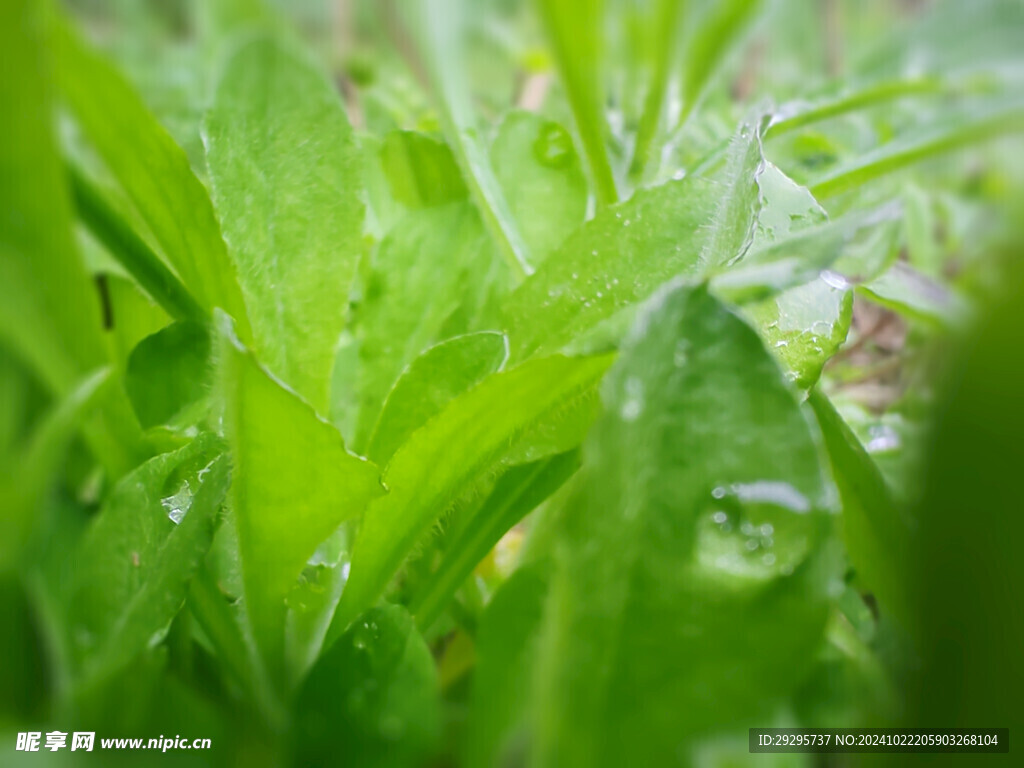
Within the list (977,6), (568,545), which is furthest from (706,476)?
(977,6)

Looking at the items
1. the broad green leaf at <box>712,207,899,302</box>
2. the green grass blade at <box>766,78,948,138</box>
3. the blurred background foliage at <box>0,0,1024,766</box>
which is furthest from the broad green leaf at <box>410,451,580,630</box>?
the green grass blade at <box>766,78,948,138</box>

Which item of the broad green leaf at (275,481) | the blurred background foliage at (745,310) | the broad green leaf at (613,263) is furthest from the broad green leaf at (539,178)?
the broad green leaf at (275,481)

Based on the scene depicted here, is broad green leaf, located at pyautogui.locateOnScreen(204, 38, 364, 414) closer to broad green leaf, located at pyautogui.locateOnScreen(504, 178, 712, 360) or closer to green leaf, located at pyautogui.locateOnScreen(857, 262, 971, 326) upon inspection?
broad green leaf, located at pyautogui.locateOnScreen(504, 178, 712, 360)

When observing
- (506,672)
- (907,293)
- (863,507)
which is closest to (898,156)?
(907,293)

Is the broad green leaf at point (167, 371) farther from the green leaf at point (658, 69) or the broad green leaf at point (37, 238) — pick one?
the green leaf at point (658, 69)

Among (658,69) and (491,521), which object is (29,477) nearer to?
(491,521)
